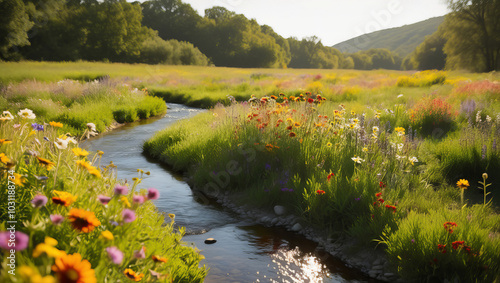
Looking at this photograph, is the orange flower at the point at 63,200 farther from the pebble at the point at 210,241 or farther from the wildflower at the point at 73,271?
the pebble at the point at 210,241

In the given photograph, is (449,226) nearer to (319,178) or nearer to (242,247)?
(319,178)

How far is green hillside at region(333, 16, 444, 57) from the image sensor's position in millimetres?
119438

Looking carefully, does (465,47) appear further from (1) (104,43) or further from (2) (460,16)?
(1) (104,43)

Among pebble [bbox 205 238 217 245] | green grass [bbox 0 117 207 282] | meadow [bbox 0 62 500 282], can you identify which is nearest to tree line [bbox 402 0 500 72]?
meadow [bbox 0 62 500 282]

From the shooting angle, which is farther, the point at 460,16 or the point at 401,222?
the point at 460,16

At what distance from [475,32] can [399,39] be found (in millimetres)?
126036

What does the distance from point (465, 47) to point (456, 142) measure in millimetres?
28346

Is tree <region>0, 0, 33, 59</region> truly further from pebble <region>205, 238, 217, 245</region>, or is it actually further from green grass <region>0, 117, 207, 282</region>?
pebble <region>205, 238, 217, 245</region>

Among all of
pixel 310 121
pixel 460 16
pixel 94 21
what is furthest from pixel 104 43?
pixel 310 121

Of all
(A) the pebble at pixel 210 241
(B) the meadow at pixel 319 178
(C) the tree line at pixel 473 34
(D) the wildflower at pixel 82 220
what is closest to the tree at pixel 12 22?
(B) the meadow at pixel 319 178

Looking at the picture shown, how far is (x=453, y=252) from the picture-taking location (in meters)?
3.34

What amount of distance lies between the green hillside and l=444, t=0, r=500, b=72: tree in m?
86.1

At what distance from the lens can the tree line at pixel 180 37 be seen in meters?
26.5

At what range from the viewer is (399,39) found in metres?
142
